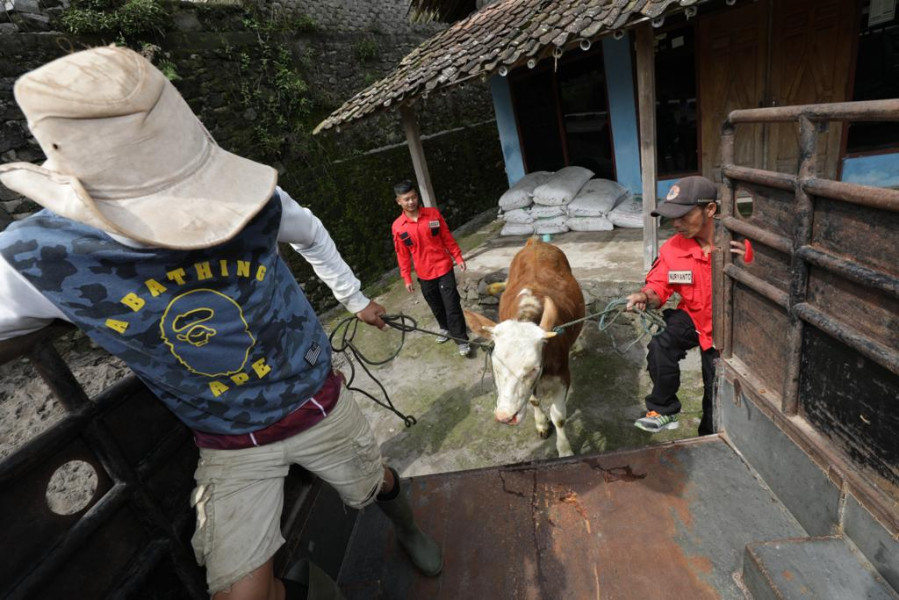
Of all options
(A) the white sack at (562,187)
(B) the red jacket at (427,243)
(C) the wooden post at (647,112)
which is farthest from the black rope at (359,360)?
(A) the white sack at (562,187)

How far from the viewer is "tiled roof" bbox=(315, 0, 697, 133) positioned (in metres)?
4.28

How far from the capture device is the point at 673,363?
3016 mm

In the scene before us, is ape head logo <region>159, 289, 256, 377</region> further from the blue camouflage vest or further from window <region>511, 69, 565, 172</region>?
window <region>511, 69, 565, 172</region>

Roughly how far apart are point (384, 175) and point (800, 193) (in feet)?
28.9

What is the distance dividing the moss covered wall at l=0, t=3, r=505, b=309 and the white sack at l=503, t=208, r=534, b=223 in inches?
114

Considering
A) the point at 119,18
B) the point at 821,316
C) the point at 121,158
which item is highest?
the point at 119,18

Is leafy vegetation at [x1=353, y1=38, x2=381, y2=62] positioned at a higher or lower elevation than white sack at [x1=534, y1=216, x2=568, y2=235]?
higher

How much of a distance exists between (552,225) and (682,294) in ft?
15.2

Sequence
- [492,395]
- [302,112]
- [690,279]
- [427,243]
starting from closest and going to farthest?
1. [690,279]
2. [492,395]
3. [427,243]
4. [302,112]

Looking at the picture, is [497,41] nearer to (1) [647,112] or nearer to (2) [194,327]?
(1) [647,112]

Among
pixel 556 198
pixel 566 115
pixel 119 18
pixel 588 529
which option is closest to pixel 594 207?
pixel 556 198

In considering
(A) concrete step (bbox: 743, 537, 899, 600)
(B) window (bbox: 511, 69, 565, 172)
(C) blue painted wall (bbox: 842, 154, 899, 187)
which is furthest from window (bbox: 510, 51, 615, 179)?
(A) concrete step (bbox: 743, 537, 899, 600)

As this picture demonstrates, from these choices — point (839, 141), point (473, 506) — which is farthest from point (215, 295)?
point (839, 141)

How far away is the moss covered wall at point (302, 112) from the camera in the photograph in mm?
5949
